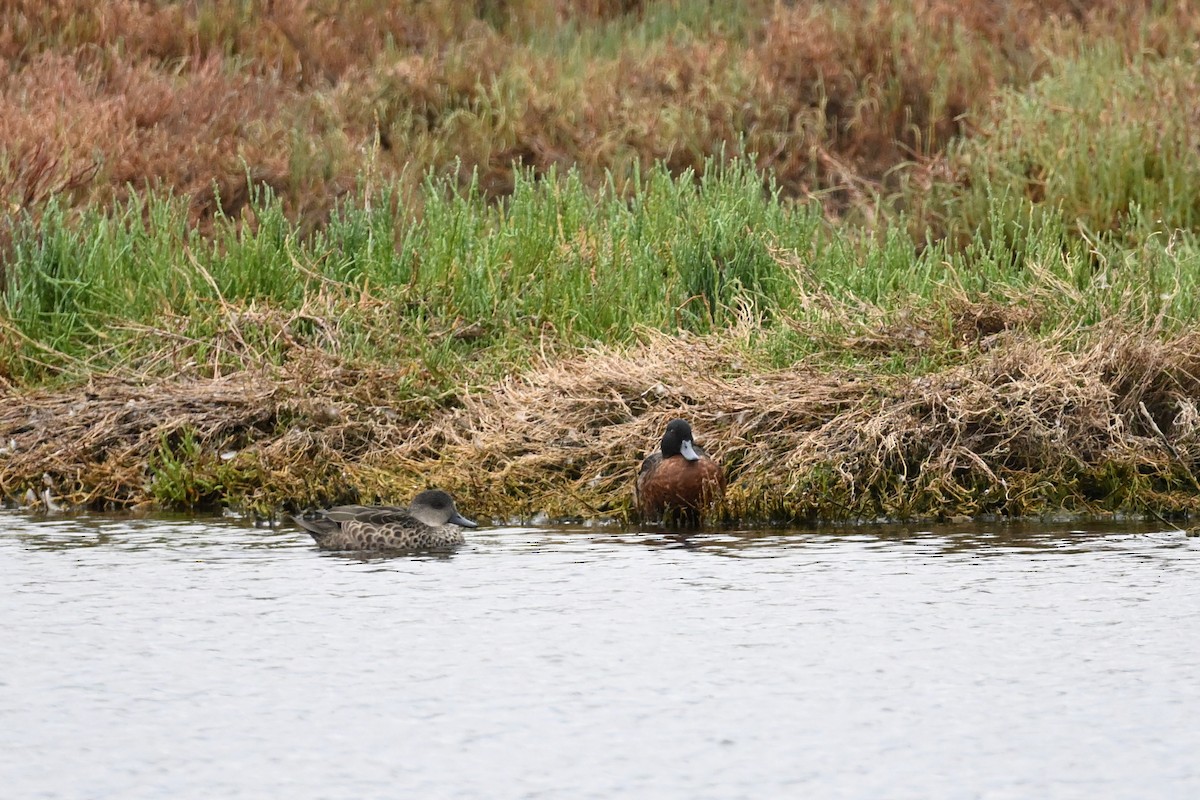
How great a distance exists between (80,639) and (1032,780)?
330cm

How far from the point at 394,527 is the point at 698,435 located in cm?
187

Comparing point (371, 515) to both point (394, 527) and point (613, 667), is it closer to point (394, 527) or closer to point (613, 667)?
point (394, 527)

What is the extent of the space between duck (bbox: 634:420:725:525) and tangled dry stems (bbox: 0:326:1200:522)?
233 mm

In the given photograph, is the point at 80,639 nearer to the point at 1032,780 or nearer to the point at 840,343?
the point at 1032,780

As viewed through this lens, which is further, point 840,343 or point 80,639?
point 840,343

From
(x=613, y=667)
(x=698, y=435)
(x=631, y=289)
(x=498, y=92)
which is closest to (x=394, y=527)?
(x=698, y=435)

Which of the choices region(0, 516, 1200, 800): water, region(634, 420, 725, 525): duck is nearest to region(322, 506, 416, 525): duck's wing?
region(0, 516, 1200, 800): water

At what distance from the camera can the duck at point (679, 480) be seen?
8.49 meters

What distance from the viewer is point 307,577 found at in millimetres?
7590

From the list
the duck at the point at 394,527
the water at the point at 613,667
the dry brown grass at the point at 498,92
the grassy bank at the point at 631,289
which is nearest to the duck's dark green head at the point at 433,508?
the duck at the point at 394,527

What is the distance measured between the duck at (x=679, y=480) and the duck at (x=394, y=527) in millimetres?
877

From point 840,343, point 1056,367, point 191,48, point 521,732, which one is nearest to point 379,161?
point 191,48

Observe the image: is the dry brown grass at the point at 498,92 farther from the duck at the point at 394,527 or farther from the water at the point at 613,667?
the water at the point at 613,667

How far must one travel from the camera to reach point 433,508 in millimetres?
8305
